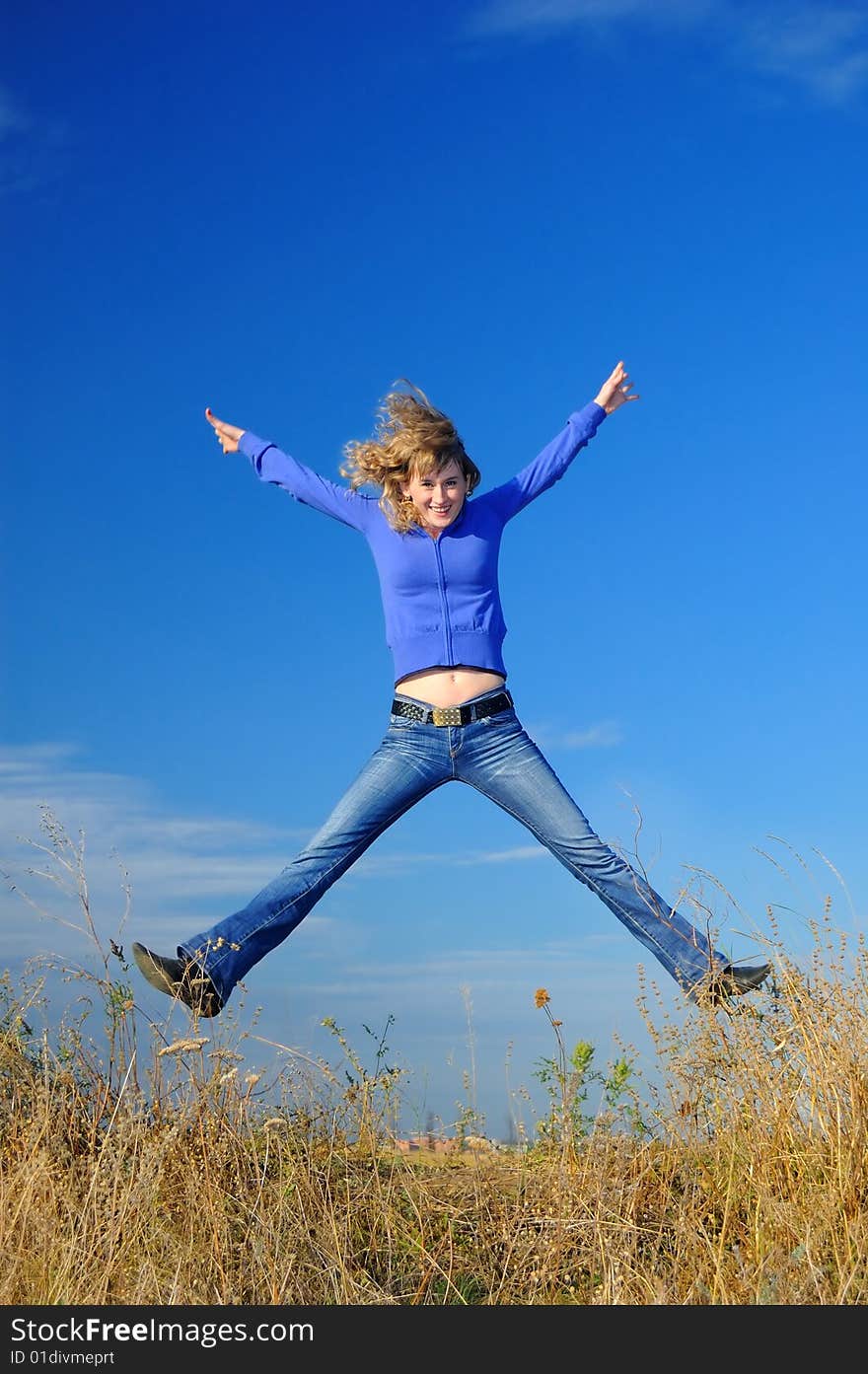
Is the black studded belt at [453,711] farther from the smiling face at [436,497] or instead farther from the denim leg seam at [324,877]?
the smiling face at [436,497]

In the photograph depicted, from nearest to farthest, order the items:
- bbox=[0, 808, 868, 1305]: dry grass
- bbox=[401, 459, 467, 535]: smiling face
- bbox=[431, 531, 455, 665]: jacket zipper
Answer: bbox=[0, 808, 868, 1305]: dry grass
bbox=[431, 531, 455, 665]: jacket zipper
bbox=[401, 459, 467, 535]: smiling face

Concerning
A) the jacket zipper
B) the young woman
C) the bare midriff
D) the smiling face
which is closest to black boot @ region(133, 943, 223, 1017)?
the young woman

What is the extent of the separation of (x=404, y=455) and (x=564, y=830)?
2157 mm

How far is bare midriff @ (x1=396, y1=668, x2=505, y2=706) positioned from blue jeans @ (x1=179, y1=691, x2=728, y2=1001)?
8 centimetres

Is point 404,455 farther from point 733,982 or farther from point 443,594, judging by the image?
point 733,982

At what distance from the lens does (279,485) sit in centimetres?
668

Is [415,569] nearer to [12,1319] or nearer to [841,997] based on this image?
[841,997]

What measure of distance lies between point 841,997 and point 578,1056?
1.26 metres

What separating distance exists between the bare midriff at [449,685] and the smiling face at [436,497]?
0.81m

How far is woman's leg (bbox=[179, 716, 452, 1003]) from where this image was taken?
19.0 ft

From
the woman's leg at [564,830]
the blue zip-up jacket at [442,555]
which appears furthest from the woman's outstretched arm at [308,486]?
the woman's leg at [564,830]

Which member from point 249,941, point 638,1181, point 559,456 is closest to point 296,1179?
point 249,941

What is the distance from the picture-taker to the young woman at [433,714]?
19.0 feet

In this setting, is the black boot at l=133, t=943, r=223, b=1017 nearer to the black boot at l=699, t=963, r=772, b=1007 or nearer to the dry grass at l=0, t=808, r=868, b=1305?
the dry grass at l=0, t=808, r=868, b=1305
